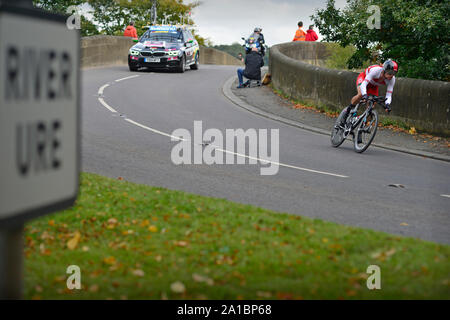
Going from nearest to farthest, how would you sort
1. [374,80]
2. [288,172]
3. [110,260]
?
[110,260]
[288,172]
[374,80]

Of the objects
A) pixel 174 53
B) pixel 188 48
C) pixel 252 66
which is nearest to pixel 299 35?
pixel 188 48

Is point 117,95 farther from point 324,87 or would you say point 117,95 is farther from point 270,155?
point 270,155

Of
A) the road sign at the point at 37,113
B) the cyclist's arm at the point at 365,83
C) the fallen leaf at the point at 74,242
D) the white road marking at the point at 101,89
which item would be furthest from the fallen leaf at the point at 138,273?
the white road marking at the point at 101,89

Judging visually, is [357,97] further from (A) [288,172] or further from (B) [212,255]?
(B) [212,255]

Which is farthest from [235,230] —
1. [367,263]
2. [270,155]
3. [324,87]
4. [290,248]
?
[324,87]

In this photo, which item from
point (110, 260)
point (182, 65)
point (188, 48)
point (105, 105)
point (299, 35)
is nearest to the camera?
point (110, 260)

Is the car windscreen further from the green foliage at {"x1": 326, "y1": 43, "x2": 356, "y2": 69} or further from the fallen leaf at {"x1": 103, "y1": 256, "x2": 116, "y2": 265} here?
the fallen leaf at {"x1": 103, "y1": 256, "x2": 116, "y2": 265}

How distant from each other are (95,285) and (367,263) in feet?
7.22

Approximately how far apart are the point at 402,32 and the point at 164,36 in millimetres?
14238

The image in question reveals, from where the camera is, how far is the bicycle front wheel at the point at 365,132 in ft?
44.9

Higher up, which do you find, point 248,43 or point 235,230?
point 248,43

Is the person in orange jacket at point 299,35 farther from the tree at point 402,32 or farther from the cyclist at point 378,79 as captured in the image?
the cyclist at point 378,79

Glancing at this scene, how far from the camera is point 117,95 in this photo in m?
21.4

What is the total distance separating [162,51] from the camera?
29.7 metres
